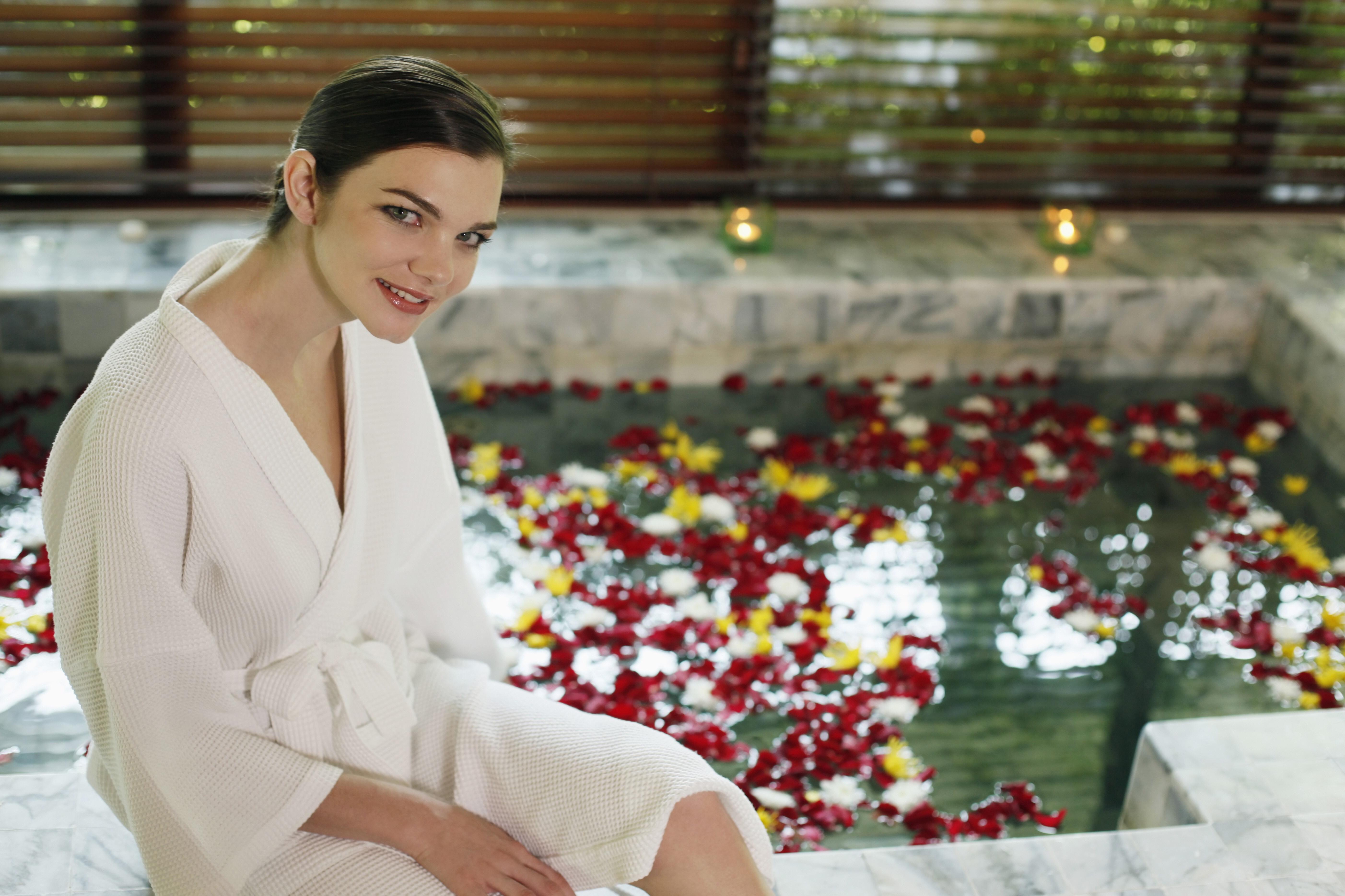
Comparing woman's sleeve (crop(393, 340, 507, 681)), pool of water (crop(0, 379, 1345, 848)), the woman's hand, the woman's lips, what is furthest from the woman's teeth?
pool of water (crop(0, 379, 1345, 848))

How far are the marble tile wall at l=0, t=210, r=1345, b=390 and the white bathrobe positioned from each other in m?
1.47

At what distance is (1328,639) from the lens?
2.31 metres

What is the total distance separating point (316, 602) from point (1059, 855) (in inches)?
38.0

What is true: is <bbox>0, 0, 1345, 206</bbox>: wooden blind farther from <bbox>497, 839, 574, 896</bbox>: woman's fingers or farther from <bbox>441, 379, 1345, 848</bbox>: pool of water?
<bbox>497, 839, 574, 896</bbox>: woman's fingers

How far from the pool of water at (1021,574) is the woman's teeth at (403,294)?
99 centimetres

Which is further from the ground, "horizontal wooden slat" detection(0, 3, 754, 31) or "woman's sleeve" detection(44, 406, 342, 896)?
"horizontal wooden slat" detection(0, 3, 754, 31)

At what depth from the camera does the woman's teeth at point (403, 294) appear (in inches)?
49.3

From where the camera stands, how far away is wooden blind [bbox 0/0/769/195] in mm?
3055

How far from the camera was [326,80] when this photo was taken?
10.3 feet

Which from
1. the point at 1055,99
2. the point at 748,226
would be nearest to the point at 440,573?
the point at 748,226

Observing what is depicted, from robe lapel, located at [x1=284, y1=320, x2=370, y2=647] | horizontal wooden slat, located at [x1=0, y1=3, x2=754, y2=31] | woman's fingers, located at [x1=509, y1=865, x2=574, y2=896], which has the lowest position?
woman's fingers, located at [x1=509, y1=865, x2=574, y2=896]

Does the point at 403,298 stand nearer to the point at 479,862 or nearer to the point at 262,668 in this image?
the point at 262,668

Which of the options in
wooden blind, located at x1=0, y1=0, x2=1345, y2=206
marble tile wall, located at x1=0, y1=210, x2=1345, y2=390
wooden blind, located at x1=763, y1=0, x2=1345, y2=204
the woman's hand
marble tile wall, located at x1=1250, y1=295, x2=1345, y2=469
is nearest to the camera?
the woman's hand

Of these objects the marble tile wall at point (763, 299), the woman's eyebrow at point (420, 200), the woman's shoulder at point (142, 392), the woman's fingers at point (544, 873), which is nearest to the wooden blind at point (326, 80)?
the marble tile wall at point (763, 299)
